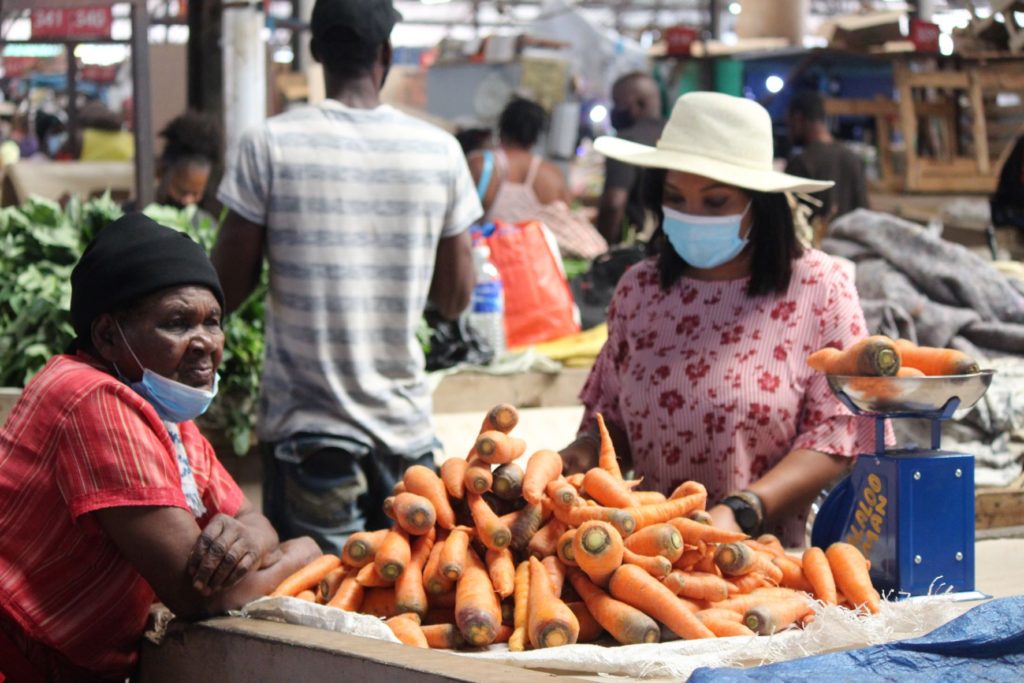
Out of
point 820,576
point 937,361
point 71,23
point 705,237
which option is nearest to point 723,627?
point 820,576

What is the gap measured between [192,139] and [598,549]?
551 cm

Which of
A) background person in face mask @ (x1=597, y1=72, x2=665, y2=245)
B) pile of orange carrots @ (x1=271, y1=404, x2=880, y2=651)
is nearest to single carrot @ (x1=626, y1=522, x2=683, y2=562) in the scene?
pile of orange carrots @ (x1=271, y1=404, x2=880, y2=651)

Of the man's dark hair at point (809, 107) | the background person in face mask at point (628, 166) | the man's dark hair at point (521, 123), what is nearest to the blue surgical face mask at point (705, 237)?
the man's dark hair at point (521, 123)

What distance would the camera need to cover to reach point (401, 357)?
4109mm

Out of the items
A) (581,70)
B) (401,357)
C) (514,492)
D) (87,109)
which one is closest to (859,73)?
(581,70)

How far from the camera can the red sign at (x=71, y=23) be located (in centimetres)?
802

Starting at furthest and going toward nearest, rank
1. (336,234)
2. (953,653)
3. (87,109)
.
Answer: (87,109), (336,234), (953,653)

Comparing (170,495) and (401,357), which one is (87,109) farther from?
(170,495)

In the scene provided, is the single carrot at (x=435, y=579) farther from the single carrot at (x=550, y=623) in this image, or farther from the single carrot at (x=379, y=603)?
the single carrot at (x=550, y=623)

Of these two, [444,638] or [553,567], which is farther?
[553,567]

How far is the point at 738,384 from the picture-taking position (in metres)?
3.48

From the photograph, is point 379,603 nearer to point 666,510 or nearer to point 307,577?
point 307,577

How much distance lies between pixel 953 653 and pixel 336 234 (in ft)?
7.03

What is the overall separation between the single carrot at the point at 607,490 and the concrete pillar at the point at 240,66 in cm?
404
